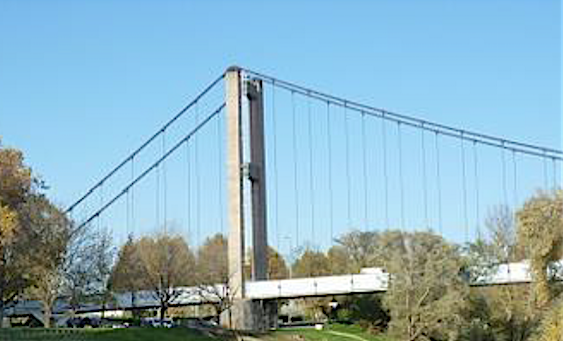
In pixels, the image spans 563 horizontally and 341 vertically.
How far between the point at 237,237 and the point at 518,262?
21.3m

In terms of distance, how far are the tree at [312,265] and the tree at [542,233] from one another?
58.9m

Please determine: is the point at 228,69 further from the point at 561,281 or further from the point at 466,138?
the point at 561,281

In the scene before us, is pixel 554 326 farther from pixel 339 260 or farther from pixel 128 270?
pixel 339 260

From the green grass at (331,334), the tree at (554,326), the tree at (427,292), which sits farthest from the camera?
the green grass at (331,334)

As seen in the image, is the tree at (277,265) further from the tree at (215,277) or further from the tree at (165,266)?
the tree at (165,266)

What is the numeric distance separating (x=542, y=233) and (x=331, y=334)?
31450 mm

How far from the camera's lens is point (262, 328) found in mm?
79438

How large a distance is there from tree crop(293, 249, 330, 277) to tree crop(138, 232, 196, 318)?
2439 cm

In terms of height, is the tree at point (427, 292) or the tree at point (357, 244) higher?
the tree at point (357, 244)

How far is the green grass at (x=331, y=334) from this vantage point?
69.6m

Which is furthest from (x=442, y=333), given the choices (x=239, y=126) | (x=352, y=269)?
(x=352, y=269)

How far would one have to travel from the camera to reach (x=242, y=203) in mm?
78938

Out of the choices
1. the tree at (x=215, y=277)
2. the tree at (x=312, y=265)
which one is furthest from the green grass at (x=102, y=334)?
the tree at (x=312, y=265)

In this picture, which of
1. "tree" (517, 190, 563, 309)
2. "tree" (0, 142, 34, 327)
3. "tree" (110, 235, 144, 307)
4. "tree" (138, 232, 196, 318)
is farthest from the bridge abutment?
"tree" (517, 190, 563, 309)
